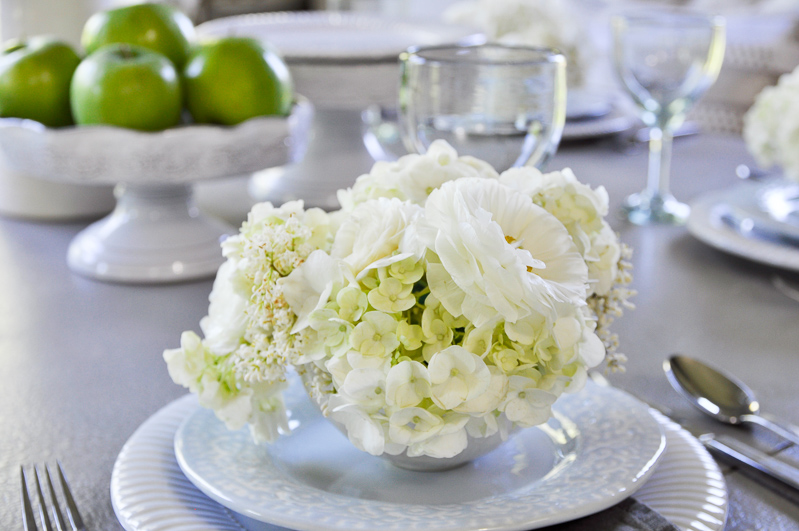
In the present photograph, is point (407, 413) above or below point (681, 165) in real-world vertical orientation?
above

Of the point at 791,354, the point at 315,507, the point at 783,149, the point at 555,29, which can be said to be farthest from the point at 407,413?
the point at 555,29

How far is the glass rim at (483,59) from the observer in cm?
54

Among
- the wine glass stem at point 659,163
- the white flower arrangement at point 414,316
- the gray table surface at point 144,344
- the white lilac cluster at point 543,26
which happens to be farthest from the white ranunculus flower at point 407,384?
the white lilac cluster at point 543,26

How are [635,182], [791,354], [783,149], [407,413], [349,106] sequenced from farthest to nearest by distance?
[635,182], [349,106], [783,149], [791,354], [407,413]

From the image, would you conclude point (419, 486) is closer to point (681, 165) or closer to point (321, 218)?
point (321, 218)

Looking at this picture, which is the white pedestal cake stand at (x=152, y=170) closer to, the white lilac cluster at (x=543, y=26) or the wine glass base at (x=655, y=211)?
the wine glass base at (x=655, y=211)

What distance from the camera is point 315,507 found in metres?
0.33

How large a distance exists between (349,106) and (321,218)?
0.57 metres

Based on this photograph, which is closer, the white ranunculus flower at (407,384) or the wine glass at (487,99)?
the white ranunculus flower at (407,384)

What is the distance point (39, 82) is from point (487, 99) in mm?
434

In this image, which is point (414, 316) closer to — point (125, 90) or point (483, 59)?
point (483, 59)

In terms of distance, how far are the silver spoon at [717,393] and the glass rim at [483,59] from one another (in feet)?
0.71

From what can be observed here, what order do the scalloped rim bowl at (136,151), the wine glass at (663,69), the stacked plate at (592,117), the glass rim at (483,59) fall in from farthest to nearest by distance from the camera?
the stacked plate at (592,117), the wine glass at (663,69), the scalloped rim bowl at (136,151), the glass rim at (483,59)

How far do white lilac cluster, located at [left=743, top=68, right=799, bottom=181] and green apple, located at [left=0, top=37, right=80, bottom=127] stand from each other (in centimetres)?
68
